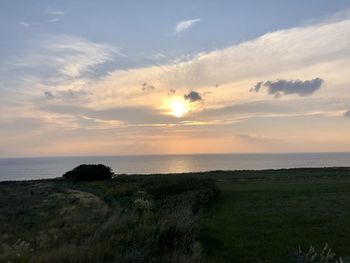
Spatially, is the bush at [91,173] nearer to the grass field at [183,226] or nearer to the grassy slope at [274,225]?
the grass field at [183,226]

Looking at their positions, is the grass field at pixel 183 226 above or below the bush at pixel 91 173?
below

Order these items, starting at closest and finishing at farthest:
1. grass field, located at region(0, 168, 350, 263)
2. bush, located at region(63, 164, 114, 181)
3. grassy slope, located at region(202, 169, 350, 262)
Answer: grass field, located at region(0, 168, 350, 263) → grassy slope, located at region(202, 169, 350, 262) → bush, located at region(63, 164, 114, 181)

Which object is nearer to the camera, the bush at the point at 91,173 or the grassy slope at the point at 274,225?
the grassy slope at the point at 274,225

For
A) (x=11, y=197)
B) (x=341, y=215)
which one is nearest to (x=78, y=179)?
(x=11, y=197)

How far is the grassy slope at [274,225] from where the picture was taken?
520 inches

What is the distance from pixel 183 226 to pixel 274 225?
652cm

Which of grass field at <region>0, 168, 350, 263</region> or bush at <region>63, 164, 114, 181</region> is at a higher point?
bush at <region>63, 164, 114, 181</region>

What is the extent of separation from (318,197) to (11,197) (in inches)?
964

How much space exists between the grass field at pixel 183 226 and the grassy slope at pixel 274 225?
3 centimetres

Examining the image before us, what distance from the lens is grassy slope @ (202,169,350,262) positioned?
13210 mm

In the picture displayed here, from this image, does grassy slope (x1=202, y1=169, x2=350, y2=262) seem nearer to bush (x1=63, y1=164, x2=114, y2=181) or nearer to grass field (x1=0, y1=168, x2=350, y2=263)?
grass field (x1=0, y1=168, x2=350, y2=263)

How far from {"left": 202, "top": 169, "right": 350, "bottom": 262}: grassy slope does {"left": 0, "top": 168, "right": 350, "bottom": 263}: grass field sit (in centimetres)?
3

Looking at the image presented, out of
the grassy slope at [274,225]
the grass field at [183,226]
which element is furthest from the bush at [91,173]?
the grassy slope at [274,225]

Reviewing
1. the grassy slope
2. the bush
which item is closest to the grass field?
the grassy slope
